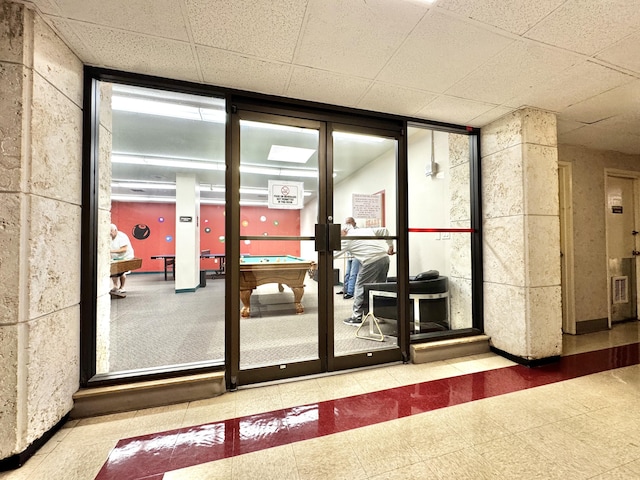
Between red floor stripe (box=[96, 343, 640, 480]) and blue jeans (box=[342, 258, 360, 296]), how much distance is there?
2.21 metres

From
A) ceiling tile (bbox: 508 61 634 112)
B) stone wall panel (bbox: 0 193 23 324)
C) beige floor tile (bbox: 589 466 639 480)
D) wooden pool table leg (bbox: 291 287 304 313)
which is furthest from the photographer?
wooden pool table leg (bbox: 291 287 304 313)

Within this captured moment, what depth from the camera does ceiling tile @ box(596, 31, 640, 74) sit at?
1.89 metres

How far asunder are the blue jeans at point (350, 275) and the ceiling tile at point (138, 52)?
331 centimetres

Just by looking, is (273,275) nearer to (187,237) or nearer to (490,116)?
(187,237)

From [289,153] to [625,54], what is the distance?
14.8 feet

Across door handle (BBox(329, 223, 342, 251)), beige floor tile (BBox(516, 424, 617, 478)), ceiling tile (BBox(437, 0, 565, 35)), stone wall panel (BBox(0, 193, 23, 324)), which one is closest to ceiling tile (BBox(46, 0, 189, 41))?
stone wall panel (BBox(0, 193, 23, 324))

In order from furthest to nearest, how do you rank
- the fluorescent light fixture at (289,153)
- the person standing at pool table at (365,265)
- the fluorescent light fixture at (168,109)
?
the fluorescent light fixture at (289,153)
the person standing at pool table at (365,265)
the fluorescent light fixture at (168,109)

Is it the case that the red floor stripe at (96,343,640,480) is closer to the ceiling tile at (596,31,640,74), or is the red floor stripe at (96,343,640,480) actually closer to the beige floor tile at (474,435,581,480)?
the beige floor tile at (474,435,581,480)

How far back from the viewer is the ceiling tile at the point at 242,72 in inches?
80.3

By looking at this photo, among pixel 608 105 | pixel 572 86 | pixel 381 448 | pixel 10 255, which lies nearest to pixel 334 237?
pixel 381 448

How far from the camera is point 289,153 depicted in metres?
5.43

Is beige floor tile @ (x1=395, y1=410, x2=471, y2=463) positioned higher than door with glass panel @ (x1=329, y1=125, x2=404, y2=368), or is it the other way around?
door with glass panel @ (x1=329, y1=125, x2=404, y2=368)

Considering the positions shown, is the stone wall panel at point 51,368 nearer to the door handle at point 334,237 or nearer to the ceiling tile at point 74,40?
the ceiling tile at point 74,40

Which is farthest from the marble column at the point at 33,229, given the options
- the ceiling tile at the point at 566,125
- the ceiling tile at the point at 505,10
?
the ceiling tile at the point at 566,125
